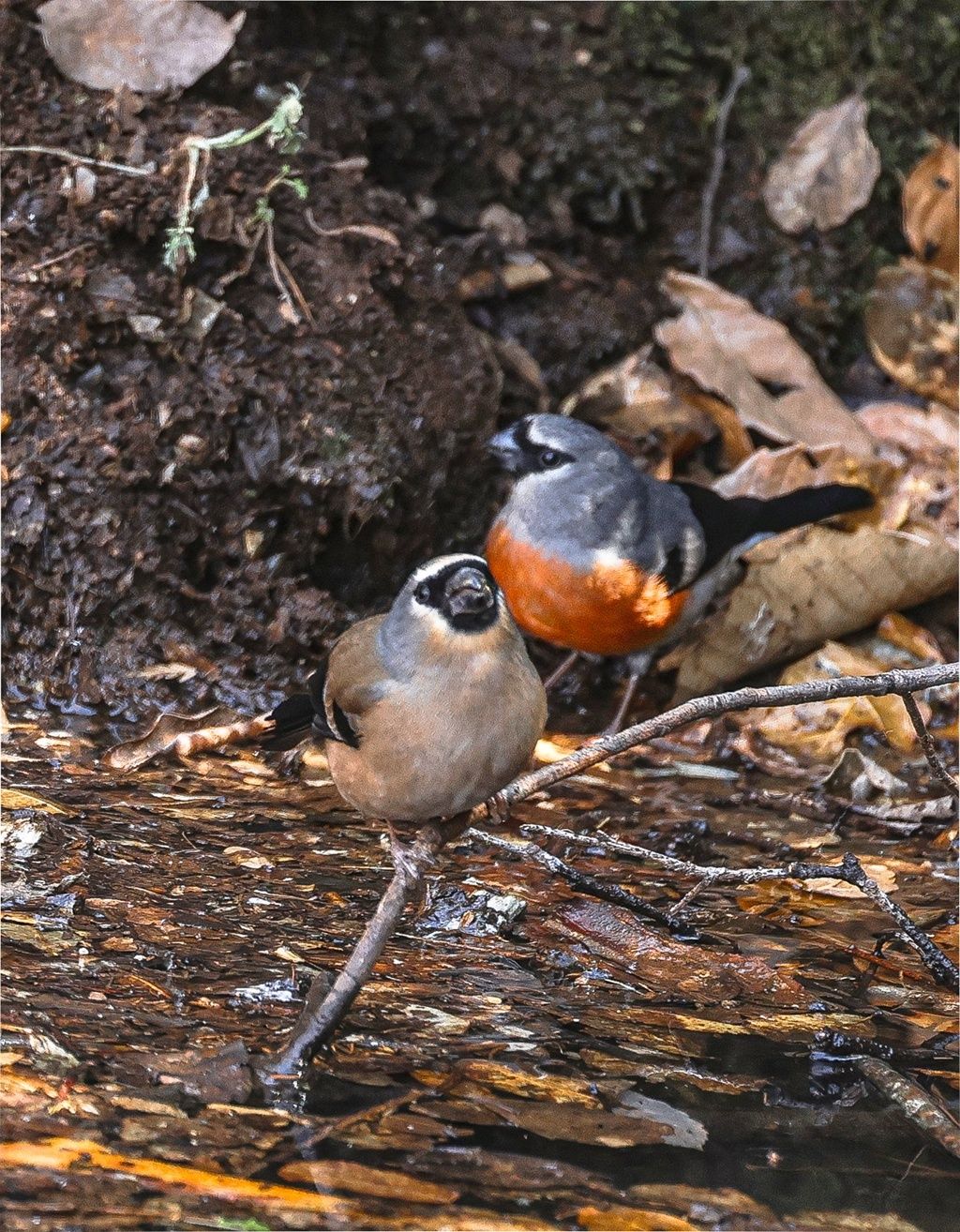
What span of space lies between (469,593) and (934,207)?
533 centimetres

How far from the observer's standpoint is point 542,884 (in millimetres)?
4492

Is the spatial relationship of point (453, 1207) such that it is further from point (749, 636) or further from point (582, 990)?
point (749, 636)

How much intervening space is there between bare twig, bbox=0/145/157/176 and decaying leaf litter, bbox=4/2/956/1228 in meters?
2.28

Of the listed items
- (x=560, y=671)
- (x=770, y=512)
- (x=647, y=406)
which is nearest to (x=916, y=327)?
(x=647, y=406)

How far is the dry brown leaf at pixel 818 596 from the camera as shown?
668 cm

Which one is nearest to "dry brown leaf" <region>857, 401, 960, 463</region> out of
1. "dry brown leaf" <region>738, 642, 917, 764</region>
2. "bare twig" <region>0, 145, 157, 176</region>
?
"dry brown leaf" <region>738, 642, 917, 764</region>

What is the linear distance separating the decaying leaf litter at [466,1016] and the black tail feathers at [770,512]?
1.59 m

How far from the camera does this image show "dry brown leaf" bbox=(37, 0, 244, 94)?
20.1 feet

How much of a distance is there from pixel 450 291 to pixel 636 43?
204 centimetres

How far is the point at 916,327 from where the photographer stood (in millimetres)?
8055

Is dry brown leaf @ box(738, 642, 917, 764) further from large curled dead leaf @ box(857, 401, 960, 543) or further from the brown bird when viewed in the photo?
the brown bird

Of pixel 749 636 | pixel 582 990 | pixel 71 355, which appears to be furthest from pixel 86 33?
pixel 582 990

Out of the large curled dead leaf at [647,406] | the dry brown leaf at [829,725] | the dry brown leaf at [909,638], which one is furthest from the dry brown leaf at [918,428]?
the dry brown leaf at [829,725]

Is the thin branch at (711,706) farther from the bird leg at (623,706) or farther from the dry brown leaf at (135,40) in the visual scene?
the dry brown leaf at (135,40)
